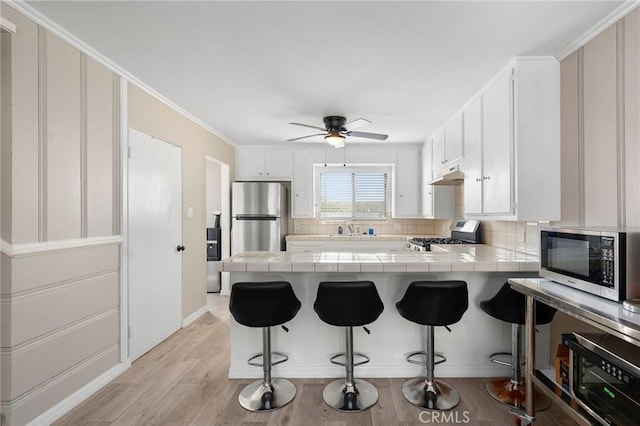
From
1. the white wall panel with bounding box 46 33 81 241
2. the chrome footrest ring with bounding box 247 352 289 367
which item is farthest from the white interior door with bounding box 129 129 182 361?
the chrome footrest ring with bounding box 247 352 289 367

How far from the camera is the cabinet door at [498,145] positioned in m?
2.25

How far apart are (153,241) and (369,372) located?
223 centimetres

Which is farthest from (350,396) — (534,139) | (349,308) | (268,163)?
(268,163)

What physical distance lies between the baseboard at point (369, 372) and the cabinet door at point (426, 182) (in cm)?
230

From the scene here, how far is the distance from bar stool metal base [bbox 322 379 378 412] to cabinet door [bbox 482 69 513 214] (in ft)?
5.50

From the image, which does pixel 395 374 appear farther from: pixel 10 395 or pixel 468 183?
pixel 10 395

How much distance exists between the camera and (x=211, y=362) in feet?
8.50

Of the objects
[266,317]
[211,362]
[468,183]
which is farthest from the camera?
[468,183]

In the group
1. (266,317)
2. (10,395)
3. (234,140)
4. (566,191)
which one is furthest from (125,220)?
(566,191)

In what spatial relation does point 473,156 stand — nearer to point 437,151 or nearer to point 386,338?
point 437,151

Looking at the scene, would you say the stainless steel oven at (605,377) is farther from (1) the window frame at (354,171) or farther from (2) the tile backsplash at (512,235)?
(1) the window frame at (354,171)

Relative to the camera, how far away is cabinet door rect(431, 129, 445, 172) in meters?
3.72

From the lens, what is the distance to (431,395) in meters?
2.05

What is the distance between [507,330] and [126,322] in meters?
3.05
